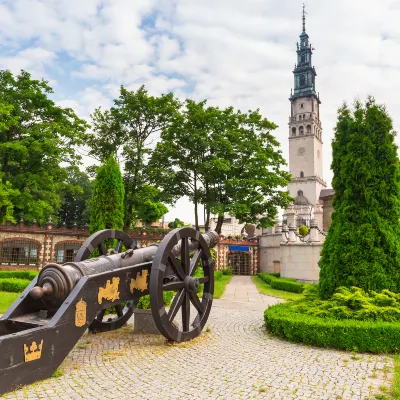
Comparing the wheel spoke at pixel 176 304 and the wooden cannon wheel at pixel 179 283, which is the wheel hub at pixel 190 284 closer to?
the wooden cannon wheel at pixel 179 283

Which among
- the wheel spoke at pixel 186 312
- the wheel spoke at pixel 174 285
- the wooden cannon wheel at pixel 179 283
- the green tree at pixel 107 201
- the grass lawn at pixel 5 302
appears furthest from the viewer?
the green tree at pixel 107 201

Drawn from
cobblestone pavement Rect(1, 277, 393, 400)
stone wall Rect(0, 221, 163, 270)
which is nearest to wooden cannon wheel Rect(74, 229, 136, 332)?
cobblestone pavement Rect(1, 277, 393, 400)

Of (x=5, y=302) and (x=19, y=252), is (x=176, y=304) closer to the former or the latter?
(x=5, y=302)

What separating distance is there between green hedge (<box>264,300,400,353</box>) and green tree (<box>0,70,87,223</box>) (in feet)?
67.8

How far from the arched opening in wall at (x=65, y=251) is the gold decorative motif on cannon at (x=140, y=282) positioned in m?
25.9

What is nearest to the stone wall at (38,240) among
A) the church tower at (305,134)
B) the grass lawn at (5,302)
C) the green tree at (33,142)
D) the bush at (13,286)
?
the green tree at (33,142)

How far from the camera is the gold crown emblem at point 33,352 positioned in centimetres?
476

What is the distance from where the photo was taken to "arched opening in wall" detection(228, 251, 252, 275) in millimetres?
39906

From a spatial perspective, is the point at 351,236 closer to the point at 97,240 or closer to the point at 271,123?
the point at 97,240

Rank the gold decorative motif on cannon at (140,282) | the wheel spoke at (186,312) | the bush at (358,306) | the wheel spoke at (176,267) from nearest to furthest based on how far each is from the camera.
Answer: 1. the gold decorative motif on cannon at (140,282)
2. the wheel spoke at (176,267)
3. the wheel spoke at (186,312)
4. the bush at (358,306)

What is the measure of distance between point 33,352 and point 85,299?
1.05 m

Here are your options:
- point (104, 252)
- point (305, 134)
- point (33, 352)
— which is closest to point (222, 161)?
point (104, 252)

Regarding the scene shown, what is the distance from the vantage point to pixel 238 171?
2820 cm

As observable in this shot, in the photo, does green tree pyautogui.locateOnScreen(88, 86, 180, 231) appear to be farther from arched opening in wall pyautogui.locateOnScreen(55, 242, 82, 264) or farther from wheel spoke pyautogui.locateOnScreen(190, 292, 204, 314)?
wheel spoke pyautogui.locateOnScreen(190, 292, 204, 314)
